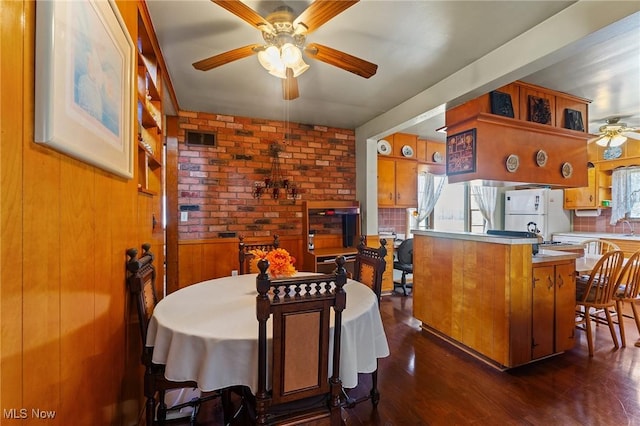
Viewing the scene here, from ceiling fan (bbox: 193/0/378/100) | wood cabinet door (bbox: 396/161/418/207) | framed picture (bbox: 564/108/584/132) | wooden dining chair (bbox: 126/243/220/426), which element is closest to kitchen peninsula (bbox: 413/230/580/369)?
framed picture (bbox: 564/108/584/132)

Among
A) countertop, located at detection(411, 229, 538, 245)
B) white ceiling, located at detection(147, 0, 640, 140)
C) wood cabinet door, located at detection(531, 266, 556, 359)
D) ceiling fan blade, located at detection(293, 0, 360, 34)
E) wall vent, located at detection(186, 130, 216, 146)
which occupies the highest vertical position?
white ceiling, located at detection(147, 0, 640, 140)

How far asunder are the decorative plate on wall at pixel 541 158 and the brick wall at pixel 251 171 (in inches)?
91.5

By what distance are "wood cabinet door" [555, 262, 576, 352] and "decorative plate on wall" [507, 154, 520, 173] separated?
0.96m

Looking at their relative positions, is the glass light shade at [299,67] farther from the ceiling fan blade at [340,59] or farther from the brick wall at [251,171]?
the brick wall at [251,171]

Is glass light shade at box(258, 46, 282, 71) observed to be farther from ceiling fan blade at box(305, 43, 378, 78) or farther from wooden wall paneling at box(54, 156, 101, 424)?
wooden wall paneling at box(54, 156, 101, 424)

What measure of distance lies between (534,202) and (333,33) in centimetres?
531

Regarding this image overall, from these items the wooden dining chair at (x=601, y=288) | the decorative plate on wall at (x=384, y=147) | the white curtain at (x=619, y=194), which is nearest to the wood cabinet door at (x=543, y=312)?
the wooden dining chair at (x=601, y=288)

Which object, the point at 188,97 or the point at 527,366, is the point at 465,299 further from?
the point at 188,97

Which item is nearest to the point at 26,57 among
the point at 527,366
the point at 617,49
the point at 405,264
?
the point at 527,366

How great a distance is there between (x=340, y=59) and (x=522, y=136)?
2111mm

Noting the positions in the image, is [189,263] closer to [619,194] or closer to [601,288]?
[601,288]

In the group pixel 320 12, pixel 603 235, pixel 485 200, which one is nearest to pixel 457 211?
pixel 485 200

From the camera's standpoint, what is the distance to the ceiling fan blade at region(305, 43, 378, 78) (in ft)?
5.99

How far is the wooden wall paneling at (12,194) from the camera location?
630mm
